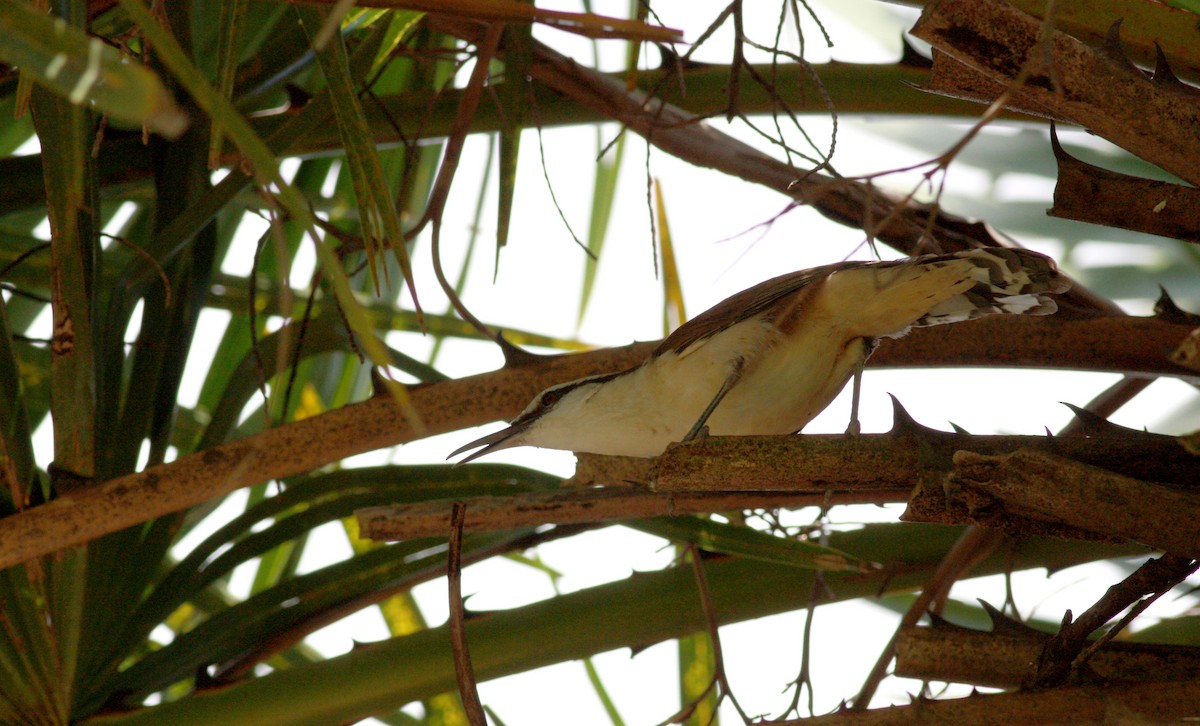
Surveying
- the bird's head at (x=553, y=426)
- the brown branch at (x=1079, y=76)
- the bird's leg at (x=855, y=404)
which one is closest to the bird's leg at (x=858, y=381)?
the bird's leg at (x=855, y=404)

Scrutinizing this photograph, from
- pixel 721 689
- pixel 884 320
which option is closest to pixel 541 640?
pixel 721 689

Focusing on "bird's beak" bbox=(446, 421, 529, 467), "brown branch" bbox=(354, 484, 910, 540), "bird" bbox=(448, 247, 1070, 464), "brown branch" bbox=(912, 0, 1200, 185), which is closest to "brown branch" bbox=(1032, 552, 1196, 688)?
"brown branch" bbox=(354, 484, 910, 540)

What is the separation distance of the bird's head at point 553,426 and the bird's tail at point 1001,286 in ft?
1.94

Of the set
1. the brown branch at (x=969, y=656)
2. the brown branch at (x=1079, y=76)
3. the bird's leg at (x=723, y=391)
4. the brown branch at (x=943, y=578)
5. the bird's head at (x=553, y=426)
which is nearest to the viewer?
the brown branch at (x=1079, y=76)

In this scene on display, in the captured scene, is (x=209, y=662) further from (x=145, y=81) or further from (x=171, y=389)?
(x=145, y=81)

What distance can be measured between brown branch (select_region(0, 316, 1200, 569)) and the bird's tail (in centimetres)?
6

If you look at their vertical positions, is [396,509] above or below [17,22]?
above

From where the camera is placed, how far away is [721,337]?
183 cm

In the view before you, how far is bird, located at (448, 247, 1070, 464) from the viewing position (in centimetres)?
172

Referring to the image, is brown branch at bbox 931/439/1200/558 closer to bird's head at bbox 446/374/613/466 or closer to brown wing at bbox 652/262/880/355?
brown wing at bbox 652/262/880/355

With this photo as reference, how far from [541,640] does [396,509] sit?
35 centimetres

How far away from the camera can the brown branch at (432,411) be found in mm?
1542

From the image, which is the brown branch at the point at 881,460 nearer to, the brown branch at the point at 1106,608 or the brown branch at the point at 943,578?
the brown branch at the point at 1106,608

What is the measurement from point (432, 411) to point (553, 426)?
327 mm
